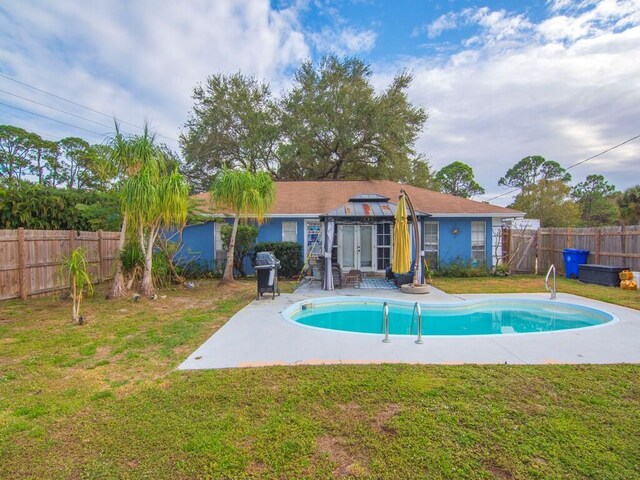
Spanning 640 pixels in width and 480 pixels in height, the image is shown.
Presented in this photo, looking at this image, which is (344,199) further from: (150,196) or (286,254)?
(150,196)

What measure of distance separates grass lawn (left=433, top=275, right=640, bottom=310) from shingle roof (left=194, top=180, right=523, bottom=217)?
114 inches

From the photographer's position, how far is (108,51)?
43.4 ft

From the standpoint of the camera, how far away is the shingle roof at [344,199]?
1430 cm

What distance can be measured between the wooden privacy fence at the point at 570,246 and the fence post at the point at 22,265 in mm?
18371

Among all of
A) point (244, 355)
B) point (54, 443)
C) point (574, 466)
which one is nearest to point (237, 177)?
point (244, 355)

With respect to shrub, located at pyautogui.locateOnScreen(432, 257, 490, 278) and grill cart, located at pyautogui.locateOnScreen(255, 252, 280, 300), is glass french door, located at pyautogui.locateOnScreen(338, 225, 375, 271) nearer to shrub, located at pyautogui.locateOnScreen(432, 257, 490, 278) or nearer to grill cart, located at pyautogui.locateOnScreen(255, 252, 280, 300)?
shrub, located at pyautogui.locateOnScreen(432, 257, 490, 278)

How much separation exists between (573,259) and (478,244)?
359cm

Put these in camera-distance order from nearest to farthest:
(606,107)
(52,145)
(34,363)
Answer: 1. (34,363)
2. (606,107)
3. (52,145)

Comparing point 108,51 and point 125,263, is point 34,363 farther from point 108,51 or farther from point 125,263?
point 108,51

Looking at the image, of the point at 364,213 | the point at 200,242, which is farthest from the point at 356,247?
the point at 200,242

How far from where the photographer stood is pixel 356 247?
1453cm

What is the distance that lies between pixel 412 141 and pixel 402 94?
339 centimetres

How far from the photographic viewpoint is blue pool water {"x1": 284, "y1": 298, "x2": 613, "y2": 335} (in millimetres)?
7445

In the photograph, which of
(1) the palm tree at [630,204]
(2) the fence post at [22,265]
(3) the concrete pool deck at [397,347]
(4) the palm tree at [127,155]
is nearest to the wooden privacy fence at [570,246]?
(3) the concrete pool deck at [397,347]
